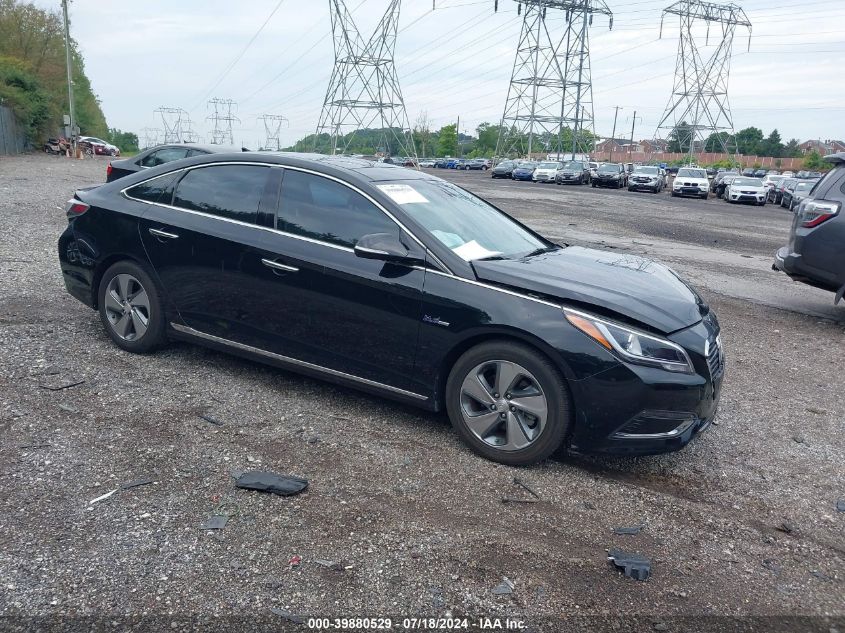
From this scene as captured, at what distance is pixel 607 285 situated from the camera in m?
4.43

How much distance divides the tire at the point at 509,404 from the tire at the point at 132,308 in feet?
8.07

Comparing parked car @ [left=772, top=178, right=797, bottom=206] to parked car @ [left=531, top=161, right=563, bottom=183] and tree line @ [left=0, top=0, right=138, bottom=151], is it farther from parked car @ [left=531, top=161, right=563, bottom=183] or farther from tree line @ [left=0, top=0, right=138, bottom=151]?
tree line @ [left=0, top=0, right=138, bottom=151]

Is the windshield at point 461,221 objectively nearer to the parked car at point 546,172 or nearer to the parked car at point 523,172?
the parked car at point 546,172

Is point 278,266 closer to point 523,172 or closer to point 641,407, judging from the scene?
point 641,407

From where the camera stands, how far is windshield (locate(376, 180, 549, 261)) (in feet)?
15.4

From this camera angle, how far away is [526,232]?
569 centimetres

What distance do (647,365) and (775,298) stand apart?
6861 millimetres

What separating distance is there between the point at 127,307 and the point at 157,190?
0.92m

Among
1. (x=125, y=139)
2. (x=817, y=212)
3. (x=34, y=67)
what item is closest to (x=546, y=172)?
(x=817, y=212)

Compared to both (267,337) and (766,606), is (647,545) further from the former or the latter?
(267,337)

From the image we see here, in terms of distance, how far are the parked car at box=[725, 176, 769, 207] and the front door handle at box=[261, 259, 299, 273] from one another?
33.0 m

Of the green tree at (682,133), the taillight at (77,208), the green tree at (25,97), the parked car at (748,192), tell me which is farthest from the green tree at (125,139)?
the taillight at (77,208)

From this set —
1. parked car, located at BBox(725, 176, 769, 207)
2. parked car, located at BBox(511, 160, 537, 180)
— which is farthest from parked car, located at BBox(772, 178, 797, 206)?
parked car, located at BBox(511, 160, 537, 180)

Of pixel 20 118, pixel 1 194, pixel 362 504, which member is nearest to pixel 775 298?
pixel 362 504
